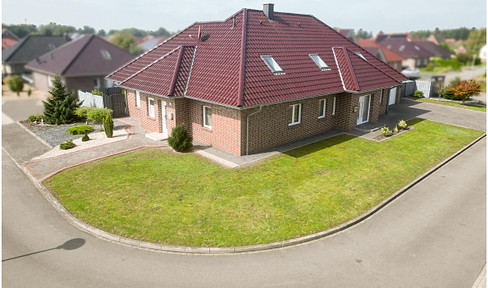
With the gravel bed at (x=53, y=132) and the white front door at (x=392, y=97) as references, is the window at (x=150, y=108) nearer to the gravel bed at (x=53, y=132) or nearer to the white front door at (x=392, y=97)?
the gravel bed at (x=53, y=132)

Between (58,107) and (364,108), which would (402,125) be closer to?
(364,108)

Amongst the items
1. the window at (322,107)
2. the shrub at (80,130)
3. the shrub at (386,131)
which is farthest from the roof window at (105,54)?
the shrub at (386,131)

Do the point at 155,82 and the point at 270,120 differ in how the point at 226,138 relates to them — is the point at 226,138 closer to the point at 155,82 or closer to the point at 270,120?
the point at 270,120

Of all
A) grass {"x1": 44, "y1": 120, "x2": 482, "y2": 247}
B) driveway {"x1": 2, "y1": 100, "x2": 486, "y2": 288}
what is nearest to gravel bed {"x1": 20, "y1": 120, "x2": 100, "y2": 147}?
grass {"x1": 44, "y1": 120, "x2": 482, "y2": 247}

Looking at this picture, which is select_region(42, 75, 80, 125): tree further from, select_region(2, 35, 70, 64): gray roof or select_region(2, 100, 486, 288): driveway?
select_region(2, 35, 70, 64): gray roof

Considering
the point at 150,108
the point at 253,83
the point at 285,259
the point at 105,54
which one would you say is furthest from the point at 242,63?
the point at 105,54
